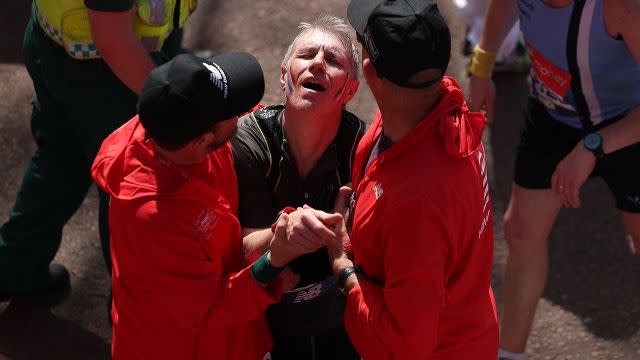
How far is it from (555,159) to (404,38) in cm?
146

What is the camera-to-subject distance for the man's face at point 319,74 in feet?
8.69

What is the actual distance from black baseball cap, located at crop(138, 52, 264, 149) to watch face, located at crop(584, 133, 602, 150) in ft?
4.34

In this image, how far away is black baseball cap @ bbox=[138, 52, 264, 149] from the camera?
2201 mm

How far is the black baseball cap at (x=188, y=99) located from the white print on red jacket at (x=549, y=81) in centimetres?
135

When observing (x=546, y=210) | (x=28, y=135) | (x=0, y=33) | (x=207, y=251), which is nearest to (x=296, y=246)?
(x=207, y=251)

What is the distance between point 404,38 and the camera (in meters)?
2.19

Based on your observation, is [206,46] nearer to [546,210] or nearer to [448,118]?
[546,210]

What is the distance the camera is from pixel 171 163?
7.66 ft

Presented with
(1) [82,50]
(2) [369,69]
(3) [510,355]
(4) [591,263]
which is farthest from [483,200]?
(4) [591,263]

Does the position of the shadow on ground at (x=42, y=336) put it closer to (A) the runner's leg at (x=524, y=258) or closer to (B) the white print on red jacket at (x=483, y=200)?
(A) the runner's leg at (x=524, y=258)

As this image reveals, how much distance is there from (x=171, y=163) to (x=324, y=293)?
74 centimetres

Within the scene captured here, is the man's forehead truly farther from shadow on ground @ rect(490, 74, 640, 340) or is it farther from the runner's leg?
shadow on ground @ rect(490, 74, 640, 340)

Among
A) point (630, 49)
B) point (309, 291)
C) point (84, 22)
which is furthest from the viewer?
point (84, 22)

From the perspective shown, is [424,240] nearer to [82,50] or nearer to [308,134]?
[308,134]
